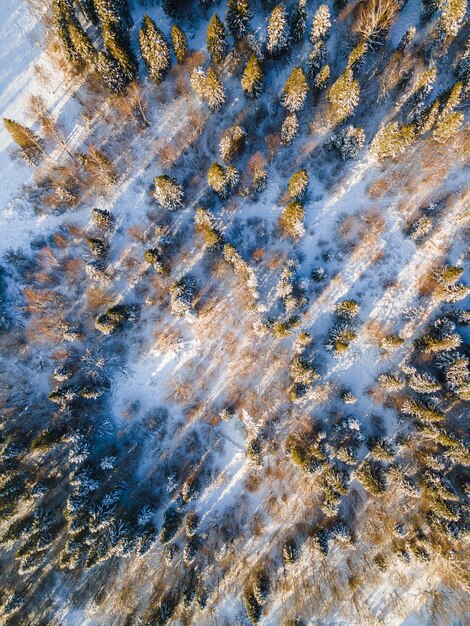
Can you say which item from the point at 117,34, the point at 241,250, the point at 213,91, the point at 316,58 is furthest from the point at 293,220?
Answer: the point at 117,34

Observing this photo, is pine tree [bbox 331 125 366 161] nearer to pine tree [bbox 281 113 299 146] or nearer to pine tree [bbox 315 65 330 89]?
pine tree [bbox 281 113 299 146]

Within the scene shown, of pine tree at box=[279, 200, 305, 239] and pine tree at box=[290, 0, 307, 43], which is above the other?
pine tree at box=[290, 0, 307, 43]

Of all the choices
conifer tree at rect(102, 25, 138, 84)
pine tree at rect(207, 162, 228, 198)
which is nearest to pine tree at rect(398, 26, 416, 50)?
pine tree at rect(207, 162, 228, 198)

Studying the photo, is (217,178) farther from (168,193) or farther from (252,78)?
(252,78)

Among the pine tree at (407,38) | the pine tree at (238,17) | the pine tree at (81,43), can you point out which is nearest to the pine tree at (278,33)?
the pine tree at (238,17)

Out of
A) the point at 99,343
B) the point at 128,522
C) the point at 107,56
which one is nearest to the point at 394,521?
the point at 128,522

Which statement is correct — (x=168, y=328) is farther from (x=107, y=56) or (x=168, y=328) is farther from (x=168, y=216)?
(x=107, y=56)
